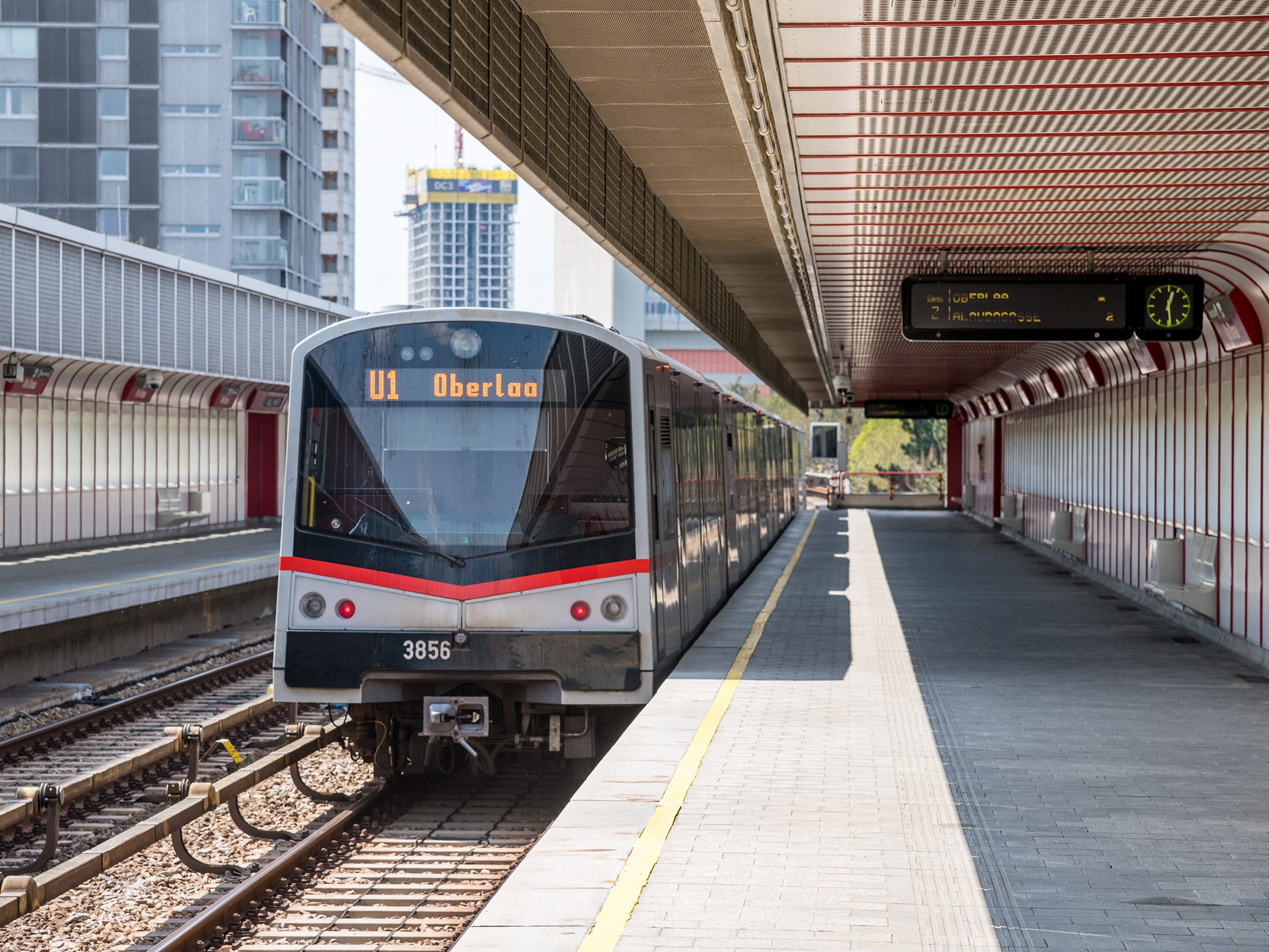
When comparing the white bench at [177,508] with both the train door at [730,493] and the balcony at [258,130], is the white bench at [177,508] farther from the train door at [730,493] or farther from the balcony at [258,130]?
the balcony at [258,130]

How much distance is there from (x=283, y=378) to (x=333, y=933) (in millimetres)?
24452

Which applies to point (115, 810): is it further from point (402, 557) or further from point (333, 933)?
point (333, 933)

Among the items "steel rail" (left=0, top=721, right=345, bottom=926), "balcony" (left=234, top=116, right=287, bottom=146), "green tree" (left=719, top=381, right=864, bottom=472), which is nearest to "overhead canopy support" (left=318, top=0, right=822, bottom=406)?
"steel rail" (left=0, top=721, right=345, bottom=926)

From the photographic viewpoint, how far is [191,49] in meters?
56.9

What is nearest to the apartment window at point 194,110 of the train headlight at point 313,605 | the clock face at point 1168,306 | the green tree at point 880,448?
the green tree at point 880,448

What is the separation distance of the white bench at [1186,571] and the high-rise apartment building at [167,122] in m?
48.4

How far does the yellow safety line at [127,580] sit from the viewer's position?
16.3 m

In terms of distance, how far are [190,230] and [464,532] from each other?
53.4m

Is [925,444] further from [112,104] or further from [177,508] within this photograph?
[177,508]

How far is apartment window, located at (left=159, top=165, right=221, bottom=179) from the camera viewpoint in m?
58.0

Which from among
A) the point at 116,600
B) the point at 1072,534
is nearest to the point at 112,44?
the point at 116,600

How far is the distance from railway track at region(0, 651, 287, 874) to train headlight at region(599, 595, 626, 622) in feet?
10.8

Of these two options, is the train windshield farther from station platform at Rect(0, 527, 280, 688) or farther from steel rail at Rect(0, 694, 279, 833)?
station platform at Rect(0, 527, 280, 688)

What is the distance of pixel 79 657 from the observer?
16.8 m
